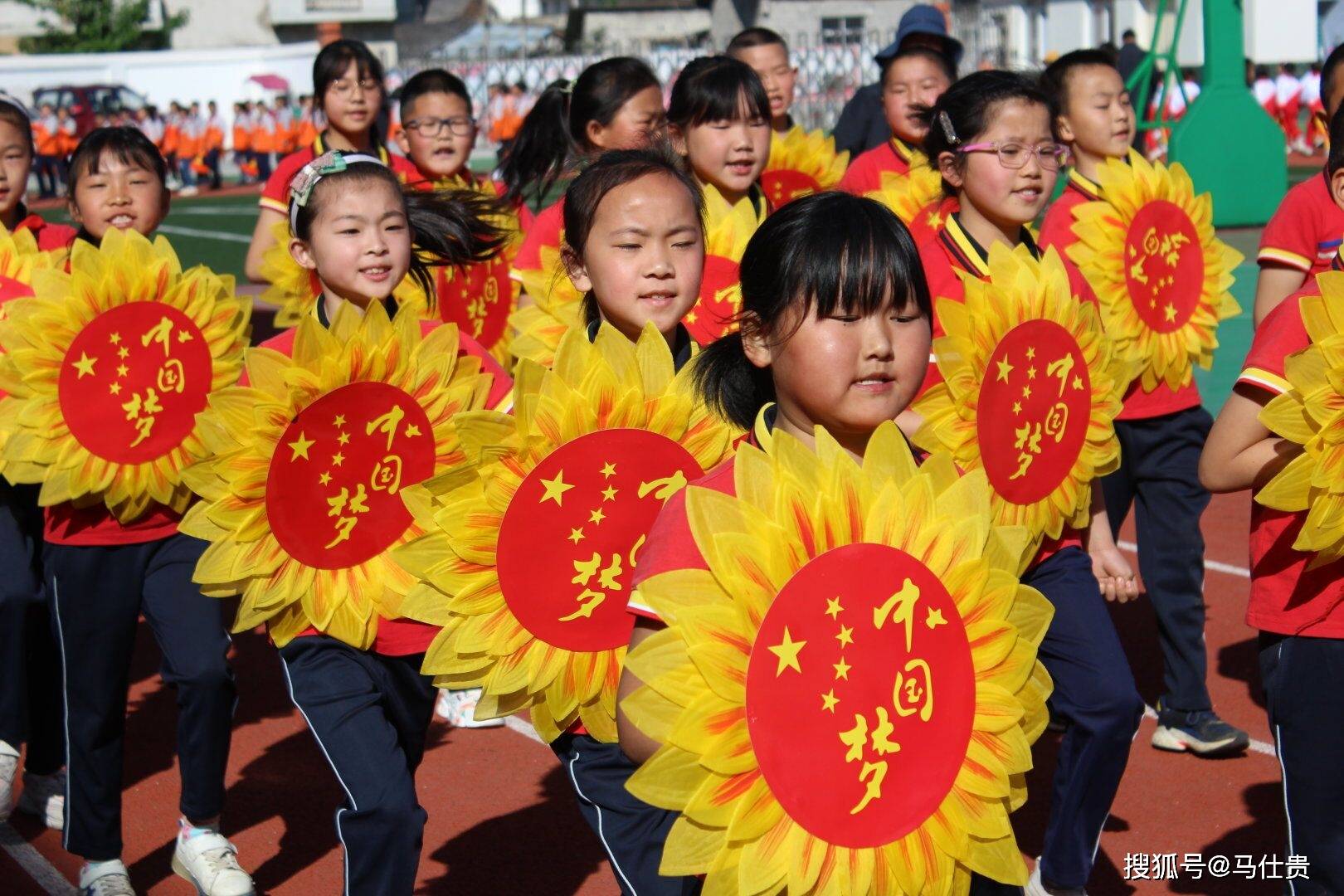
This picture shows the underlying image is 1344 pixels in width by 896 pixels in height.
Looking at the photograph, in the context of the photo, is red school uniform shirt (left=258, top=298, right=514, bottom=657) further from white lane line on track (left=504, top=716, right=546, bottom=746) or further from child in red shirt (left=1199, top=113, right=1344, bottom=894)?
white lane line on track (left=504, top=716, right=546, bottom=746)

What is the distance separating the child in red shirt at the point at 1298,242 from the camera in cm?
464

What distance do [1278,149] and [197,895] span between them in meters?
15.0

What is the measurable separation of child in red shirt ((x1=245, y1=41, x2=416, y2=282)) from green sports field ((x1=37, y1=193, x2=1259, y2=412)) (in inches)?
127

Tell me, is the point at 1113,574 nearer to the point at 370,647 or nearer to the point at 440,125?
the point at 370,647

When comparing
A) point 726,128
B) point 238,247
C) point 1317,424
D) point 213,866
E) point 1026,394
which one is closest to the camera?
point 1317,424

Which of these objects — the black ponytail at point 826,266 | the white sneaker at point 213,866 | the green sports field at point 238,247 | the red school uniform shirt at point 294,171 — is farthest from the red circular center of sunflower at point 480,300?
the black ponytail at point 826,266

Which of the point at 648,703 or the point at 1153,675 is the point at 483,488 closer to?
the point at 648,703

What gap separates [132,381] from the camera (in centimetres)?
466

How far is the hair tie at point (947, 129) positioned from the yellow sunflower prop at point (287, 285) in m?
2.08

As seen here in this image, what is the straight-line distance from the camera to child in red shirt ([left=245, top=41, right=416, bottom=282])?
662cm

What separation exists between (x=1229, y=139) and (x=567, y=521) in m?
15.1

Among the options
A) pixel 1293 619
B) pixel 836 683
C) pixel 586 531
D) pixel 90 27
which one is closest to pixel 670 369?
pixel 586 531

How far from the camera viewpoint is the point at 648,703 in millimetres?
2309

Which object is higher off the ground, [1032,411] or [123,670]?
[1032,411]
